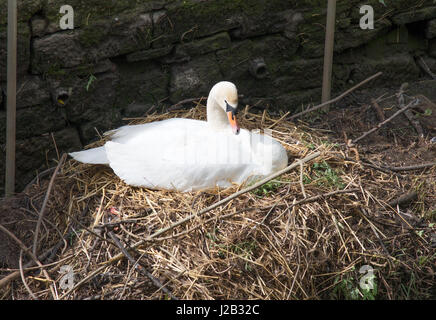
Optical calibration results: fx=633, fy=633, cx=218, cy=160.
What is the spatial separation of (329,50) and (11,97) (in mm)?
2538

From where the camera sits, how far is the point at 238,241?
3.61 metres

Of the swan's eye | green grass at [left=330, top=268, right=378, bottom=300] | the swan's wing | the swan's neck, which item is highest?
the swan's eye

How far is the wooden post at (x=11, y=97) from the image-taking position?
13.4ft

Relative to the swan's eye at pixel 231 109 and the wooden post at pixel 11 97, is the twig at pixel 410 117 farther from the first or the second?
the wooden post at pixel 11 97

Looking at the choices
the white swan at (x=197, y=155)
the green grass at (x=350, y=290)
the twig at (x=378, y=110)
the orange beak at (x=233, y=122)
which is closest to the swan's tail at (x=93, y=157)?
the white swan at (x=197, y=155)

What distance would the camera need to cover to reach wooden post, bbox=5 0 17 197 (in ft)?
13.4

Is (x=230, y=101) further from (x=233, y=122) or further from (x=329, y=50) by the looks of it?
(x=329, y=50)

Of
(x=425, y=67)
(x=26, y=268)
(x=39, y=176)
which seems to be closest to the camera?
(x=26, y=268)

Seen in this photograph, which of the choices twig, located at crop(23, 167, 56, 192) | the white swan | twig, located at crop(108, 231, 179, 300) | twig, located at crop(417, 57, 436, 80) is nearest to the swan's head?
the white swan

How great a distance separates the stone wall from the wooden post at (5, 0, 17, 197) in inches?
6.6

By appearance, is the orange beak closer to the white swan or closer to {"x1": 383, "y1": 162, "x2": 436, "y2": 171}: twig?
the white swan

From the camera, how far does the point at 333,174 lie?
13.6ft

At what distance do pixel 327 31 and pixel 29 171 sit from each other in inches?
102

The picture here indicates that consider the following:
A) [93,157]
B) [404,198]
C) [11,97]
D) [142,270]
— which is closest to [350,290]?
[404,198]
